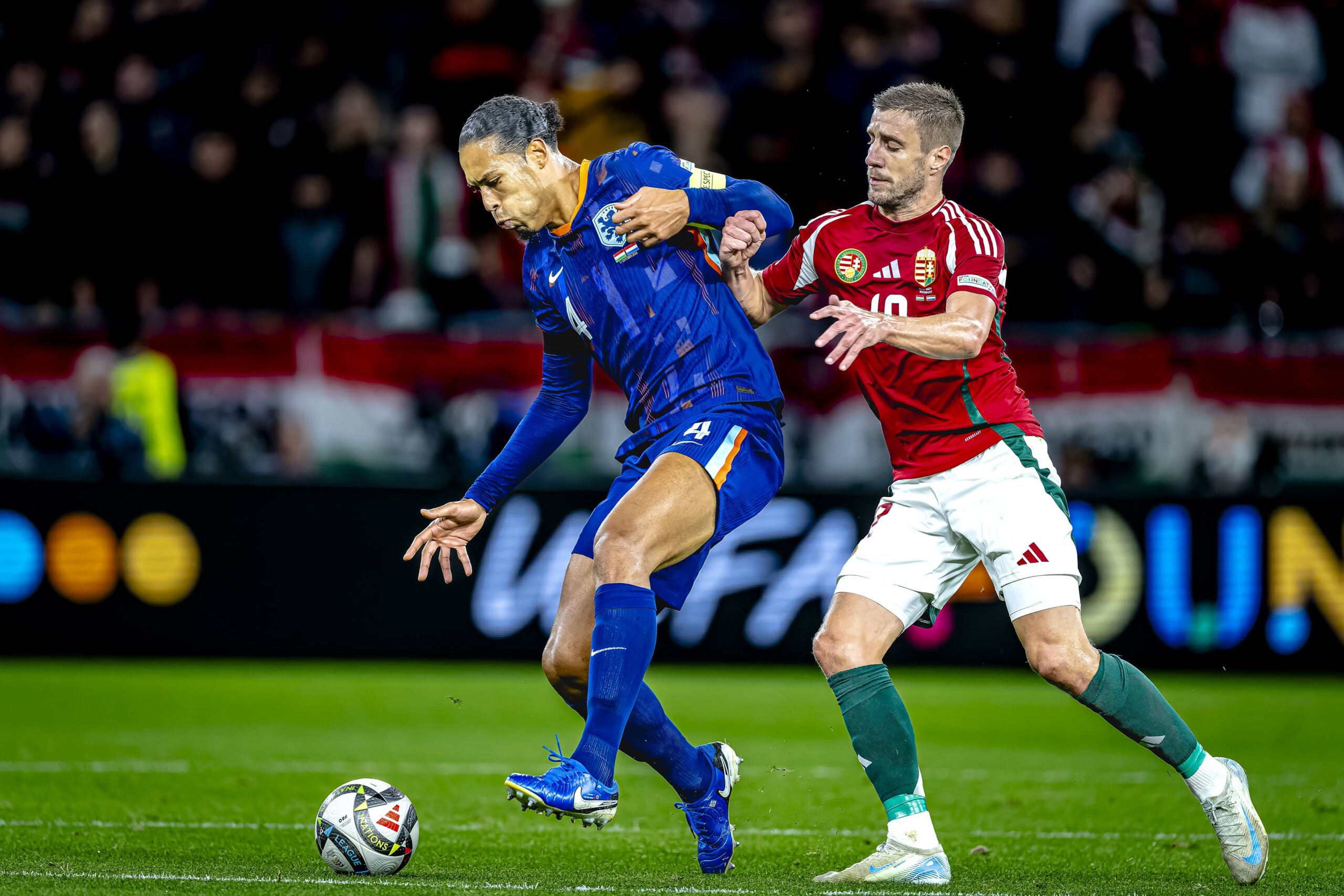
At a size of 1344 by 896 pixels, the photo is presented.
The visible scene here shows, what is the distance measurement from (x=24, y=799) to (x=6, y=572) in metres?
4.64

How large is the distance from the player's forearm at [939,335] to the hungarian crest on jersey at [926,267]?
0.25 meters

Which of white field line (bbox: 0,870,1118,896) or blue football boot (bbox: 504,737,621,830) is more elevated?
blue football boot (bbox: 504,737,621,830)

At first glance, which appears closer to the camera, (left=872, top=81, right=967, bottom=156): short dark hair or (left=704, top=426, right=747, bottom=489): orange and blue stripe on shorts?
(left=704, top=426, right=747, bottom=489): orange and blue stripe on shorts

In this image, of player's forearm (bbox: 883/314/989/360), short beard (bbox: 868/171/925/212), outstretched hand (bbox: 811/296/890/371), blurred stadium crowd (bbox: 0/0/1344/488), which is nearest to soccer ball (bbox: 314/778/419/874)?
outstretched hand (bbox: 811/296/890/371)

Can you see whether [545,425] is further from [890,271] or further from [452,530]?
[890,271]

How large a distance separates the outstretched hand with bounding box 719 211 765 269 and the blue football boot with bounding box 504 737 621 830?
162 cm

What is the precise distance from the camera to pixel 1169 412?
11195 mm

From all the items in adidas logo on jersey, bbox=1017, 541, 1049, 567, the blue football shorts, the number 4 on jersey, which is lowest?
adidas logo on jersey, bbox=1017, 541, 1049, 567

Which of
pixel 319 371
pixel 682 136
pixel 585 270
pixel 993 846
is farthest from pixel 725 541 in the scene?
pixel 585 270

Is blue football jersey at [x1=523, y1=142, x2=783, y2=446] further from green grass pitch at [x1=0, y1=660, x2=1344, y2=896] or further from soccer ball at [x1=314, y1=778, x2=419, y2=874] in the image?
green grass pitch at [x1=0, y1=660, x2=1344, y2=896]

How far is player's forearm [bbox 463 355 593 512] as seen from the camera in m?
5.40

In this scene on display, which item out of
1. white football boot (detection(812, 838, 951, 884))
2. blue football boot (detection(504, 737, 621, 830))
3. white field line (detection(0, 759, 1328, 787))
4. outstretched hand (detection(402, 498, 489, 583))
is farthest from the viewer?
white field line (detection(0, 759, 1328, 787))

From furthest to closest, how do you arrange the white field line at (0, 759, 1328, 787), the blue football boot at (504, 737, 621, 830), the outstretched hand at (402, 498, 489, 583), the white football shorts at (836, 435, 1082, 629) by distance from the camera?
the white field line at (0, 759, 1328, 787), the outstretched hand at (402, 498, 489, 583), the white football shorts at (836, 435, 1082, 629), the blue football boot at (504, 737, 621, 830)

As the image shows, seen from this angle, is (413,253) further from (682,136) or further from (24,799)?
(24,799)
